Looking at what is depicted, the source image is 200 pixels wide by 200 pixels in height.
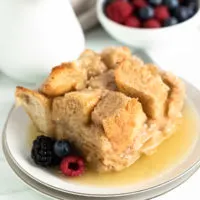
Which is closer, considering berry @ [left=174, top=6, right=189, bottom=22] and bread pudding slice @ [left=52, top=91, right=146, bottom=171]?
bread pudding slice @ [left=52, top=91, right=146, bottom=171]

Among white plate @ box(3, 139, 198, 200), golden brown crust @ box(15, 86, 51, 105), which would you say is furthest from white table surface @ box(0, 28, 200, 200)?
golden brown crust @ box(15, 86, 51, 105)

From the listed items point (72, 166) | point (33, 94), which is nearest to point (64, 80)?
point (33, 94)

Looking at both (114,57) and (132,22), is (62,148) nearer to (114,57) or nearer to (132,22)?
(114,57)

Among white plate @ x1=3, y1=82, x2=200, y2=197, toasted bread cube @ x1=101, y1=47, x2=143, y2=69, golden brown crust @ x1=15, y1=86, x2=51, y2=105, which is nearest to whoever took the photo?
white plate @ x1=3, y1=82, x2=200, y2=197

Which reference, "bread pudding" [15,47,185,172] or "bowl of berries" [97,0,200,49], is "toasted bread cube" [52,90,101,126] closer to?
"bread pudding" [15,47,185,172]

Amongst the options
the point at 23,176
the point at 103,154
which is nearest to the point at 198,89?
the point at 103,154

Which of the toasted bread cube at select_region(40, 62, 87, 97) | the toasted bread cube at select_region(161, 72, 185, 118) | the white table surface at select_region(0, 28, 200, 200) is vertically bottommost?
the white table surface at select_region(0, 28, 200, 200)
